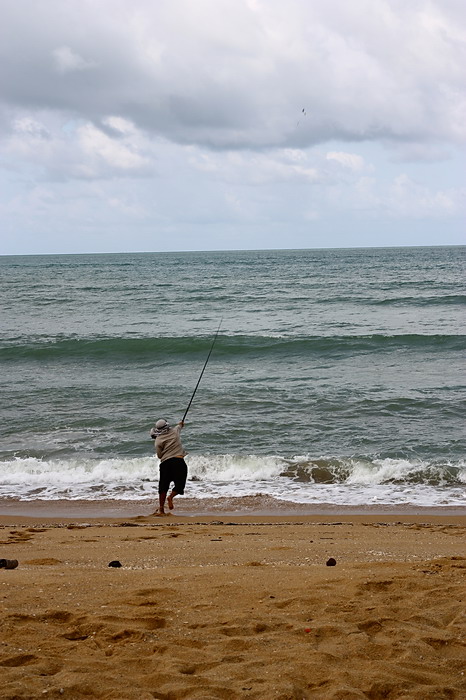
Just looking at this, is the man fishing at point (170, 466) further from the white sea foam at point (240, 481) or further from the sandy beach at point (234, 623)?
the sandy beach at point (234, 623)

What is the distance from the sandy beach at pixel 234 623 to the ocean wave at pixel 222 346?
48.8 ft

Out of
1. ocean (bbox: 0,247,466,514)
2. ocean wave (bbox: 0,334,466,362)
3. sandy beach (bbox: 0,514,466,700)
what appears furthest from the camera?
ocean wave (bbox: 0,334,466,362)

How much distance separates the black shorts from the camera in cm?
882

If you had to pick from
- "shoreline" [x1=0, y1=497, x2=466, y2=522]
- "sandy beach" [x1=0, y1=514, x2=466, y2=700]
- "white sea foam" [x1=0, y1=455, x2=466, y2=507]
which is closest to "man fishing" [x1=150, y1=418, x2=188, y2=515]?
"shoreline" [x1=0, y1=497, x2=466, y2=522]

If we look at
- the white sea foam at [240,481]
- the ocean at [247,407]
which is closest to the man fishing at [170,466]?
the ocean at [247,407]

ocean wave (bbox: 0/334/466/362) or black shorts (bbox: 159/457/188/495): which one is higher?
ocean wave (bbox: 0/334/466/362)

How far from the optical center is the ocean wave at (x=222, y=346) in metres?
20.6

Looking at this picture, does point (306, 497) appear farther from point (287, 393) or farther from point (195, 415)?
point (287, 393)

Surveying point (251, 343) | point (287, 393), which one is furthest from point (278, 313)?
point (287, 393)

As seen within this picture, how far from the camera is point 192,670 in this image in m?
3.12

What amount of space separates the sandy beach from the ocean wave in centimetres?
1487

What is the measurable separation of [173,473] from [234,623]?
17.3ft

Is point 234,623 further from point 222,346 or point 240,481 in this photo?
point 222,346

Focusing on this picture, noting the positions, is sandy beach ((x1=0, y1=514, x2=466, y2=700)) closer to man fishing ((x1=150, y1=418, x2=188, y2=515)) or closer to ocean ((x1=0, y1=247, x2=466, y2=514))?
man fishing ((x1=150, y1=418, x2=188, y2=515))
